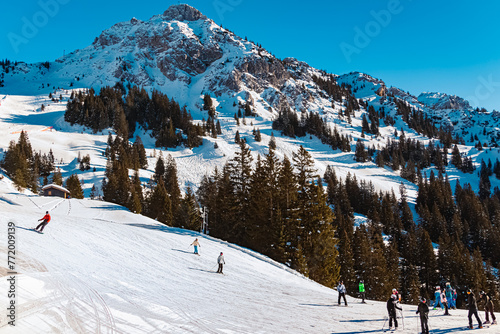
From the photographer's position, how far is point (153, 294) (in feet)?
45.2

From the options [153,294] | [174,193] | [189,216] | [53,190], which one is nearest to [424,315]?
[153,294]

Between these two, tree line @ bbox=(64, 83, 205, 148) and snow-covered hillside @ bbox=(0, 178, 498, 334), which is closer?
snow-covered hillside @ bbox=(0, 178, 498, 334)

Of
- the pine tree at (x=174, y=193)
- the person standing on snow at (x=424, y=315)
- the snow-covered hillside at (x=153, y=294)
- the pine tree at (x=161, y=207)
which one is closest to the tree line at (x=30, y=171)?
the pine tree at (x=174, y=193)

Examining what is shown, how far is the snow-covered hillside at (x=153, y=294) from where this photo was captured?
10.1 m

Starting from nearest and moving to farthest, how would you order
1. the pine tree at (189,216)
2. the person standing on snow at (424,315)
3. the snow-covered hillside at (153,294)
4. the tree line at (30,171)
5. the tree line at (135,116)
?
the snow-covered hillside at (153,294) → the person standing on snow at (424,315) → the pine tree at (189,216) → the tree line at (30,171) → the tree line at (135,116)

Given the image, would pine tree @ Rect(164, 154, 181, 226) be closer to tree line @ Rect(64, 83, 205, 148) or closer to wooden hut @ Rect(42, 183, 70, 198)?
wooden hut @ Rect(42, 183, 70, 198)

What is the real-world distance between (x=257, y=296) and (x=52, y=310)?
9.53 metres

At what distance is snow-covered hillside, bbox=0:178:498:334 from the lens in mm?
10062

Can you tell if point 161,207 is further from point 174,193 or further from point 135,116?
point 135,116

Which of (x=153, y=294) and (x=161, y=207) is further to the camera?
(x=161, y=207)

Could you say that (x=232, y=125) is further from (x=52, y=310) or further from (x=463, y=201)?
(x=52, y=310)

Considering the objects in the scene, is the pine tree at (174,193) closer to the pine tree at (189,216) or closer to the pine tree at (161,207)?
the pine tree at (161,207)

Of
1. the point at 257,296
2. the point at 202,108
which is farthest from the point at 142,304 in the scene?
the point at 202,108

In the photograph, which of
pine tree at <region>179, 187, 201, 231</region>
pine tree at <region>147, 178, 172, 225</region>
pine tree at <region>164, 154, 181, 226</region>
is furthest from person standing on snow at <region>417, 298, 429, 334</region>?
pine tree at <region>164, 154, 181, 226</region>
